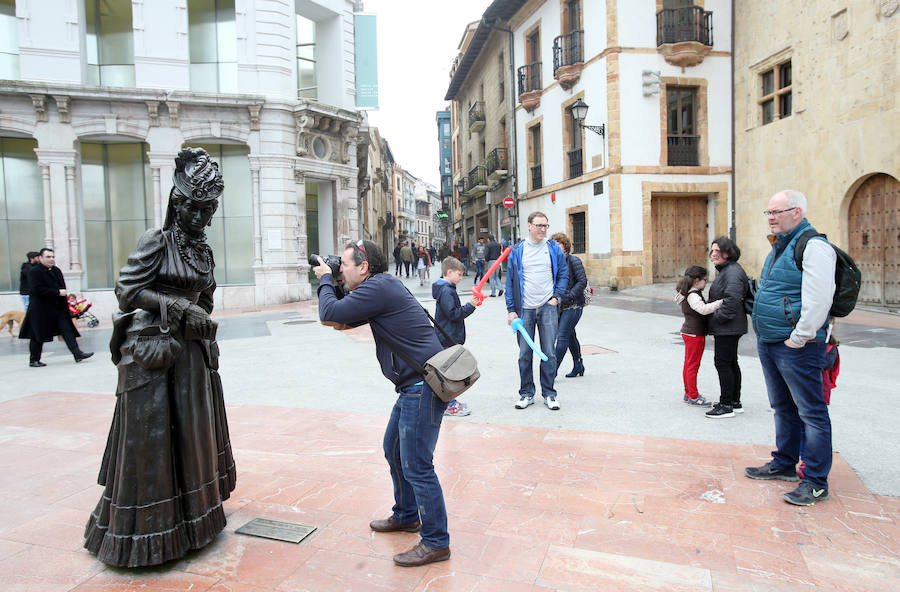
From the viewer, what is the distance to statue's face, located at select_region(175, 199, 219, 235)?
299 cm

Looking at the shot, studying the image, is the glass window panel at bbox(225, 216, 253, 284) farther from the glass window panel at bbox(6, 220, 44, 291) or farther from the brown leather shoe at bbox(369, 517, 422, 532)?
the brown leather shoe at bbox(369, 517, 422, 532)

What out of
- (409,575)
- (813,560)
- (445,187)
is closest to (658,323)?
(813,560)

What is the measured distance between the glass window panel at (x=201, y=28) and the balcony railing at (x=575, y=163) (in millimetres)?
11716

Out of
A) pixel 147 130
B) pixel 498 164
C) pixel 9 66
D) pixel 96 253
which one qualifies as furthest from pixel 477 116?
pixel 9 66

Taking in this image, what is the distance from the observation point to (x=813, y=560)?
9.32 feet

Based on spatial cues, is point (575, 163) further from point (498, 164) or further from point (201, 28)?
point (201, 28)

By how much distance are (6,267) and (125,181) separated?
367 centimetres

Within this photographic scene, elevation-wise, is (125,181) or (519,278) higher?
(125,181)

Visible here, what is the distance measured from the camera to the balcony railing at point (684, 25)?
17.5 metres

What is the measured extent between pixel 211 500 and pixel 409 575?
1.09 metres

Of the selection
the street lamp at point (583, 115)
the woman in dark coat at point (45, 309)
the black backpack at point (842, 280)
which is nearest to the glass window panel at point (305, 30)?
the street lamp at point (583, 115)

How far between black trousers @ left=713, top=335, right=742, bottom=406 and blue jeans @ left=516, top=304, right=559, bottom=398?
1429 millimetres

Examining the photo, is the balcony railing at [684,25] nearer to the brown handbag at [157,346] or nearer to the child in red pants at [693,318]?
the child in red pants at [693,318]

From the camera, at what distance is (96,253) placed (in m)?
16.2
